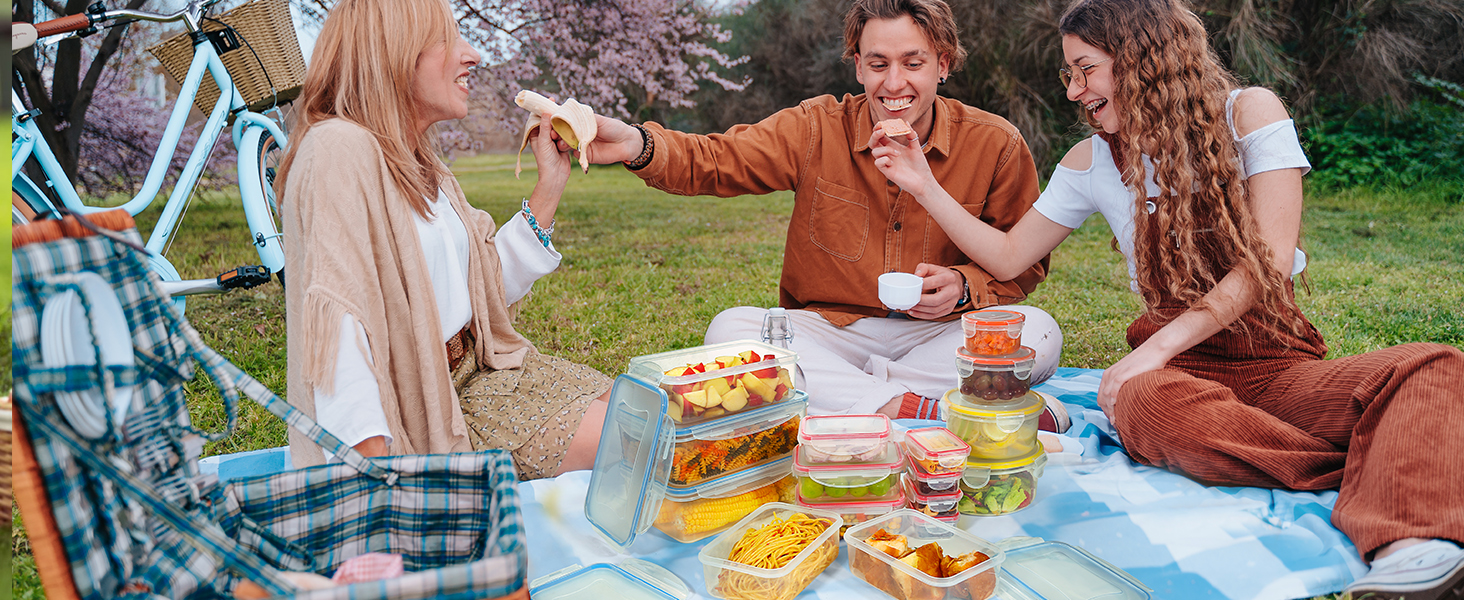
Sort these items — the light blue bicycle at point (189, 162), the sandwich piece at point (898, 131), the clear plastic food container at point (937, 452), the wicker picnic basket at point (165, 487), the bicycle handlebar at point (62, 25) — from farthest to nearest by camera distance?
the light blue bicycle at point (189, 162)
the bicycle handlebar at point (62, 25)
the sandwich piece at point (898, 131)
the clear plastic food container at point (937, 452)
the wicker picnic basket at point (165, 487)

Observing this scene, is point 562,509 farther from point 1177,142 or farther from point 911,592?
point 1177,142

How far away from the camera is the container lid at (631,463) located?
2023 millimetres

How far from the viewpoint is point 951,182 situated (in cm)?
329

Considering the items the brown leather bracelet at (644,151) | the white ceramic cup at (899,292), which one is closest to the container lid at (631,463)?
the white ceramic cup at (899,292)

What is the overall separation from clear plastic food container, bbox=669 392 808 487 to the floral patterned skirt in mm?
511

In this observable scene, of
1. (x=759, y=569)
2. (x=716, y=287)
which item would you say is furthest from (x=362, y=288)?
(x=716, y=287)

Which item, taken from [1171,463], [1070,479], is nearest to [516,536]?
[1070,479]

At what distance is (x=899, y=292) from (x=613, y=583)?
131 cm

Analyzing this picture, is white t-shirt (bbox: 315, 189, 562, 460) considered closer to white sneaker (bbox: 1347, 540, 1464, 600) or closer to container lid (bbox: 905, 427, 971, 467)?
container lid (bbox: 905, 427, 971, 467)

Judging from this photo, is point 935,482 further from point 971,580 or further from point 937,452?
point 971,580

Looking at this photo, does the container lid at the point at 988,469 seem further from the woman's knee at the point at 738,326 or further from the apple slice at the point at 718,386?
the woman's knee at the point at 738,326

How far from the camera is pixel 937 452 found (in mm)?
2092

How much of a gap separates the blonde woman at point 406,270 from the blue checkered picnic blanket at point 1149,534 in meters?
0.28

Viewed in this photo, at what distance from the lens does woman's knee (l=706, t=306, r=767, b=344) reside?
3.17m
